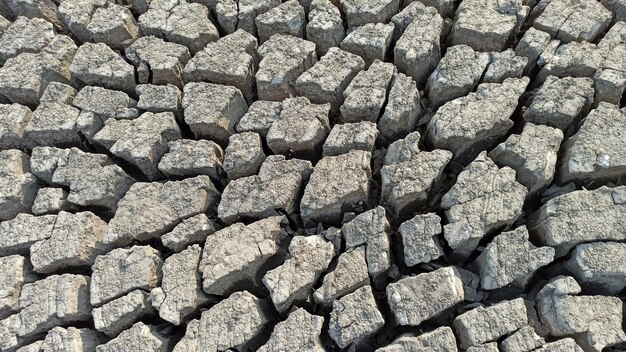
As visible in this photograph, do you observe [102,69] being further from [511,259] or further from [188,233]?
[511,259]

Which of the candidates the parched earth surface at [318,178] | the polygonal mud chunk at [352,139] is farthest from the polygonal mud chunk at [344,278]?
the polygonal mud chunk at [352,139]

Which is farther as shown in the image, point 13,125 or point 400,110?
point 13,125

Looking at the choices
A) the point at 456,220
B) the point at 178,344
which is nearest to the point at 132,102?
the point at 178,344

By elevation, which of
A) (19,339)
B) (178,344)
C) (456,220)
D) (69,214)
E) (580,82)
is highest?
(580,82)

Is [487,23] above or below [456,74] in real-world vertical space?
above

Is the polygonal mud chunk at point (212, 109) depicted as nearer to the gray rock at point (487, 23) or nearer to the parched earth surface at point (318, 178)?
the parched earth surface at point (318, 178)

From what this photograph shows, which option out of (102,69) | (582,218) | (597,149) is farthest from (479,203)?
(102,69)

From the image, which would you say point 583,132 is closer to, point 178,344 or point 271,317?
point 271,317
